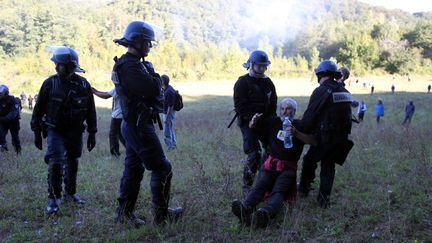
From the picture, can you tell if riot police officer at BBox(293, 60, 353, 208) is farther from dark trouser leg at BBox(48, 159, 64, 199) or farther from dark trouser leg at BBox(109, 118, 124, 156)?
dark trouser leg at BBox(109, 118, 124, 156)

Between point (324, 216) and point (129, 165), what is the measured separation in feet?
7.84

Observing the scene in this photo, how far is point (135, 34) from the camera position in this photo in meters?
3.93

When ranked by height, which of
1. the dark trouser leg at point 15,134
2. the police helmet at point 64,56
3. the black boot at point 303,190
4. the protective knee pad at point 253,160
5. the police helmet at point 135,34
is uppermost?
the police helmet at point 135,34

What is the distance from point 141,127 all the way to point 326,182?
2497 mm

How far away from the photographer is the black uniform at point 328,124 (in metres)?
4.75

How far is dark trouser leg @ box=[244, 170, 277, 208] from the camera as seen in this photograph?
4465 millimetres

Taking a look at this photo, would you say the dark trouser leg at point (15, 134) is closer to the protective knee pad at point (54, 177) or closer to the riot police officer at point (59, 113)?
the riot police officer at point (59, 113)

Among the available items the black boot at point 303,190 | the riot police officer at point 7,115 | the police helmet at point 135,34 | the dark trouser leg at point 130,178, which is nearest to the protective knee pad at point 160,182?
the dark trouser leg at point 130,178

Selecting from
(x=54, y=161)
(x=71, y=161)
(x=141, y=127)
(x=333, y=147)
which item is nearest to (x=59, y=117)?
(x=54, y=161)

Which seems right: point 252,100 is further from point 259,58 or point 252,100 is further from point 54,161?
point 54,161

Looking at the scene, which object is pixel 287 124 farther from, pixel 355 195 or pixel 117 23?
pixel 117 23

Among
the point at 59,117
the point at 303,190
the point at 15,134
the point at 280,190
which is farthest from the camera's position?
the point at 15,134

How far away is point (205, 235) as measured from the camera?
13.1ft

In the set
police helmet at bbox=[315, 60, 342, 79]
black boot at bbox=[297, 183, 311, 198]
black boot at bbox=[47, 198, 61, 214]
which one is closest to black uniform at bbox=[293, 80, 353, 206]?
police helmet at bbox=[315, 60, 342, 79]
